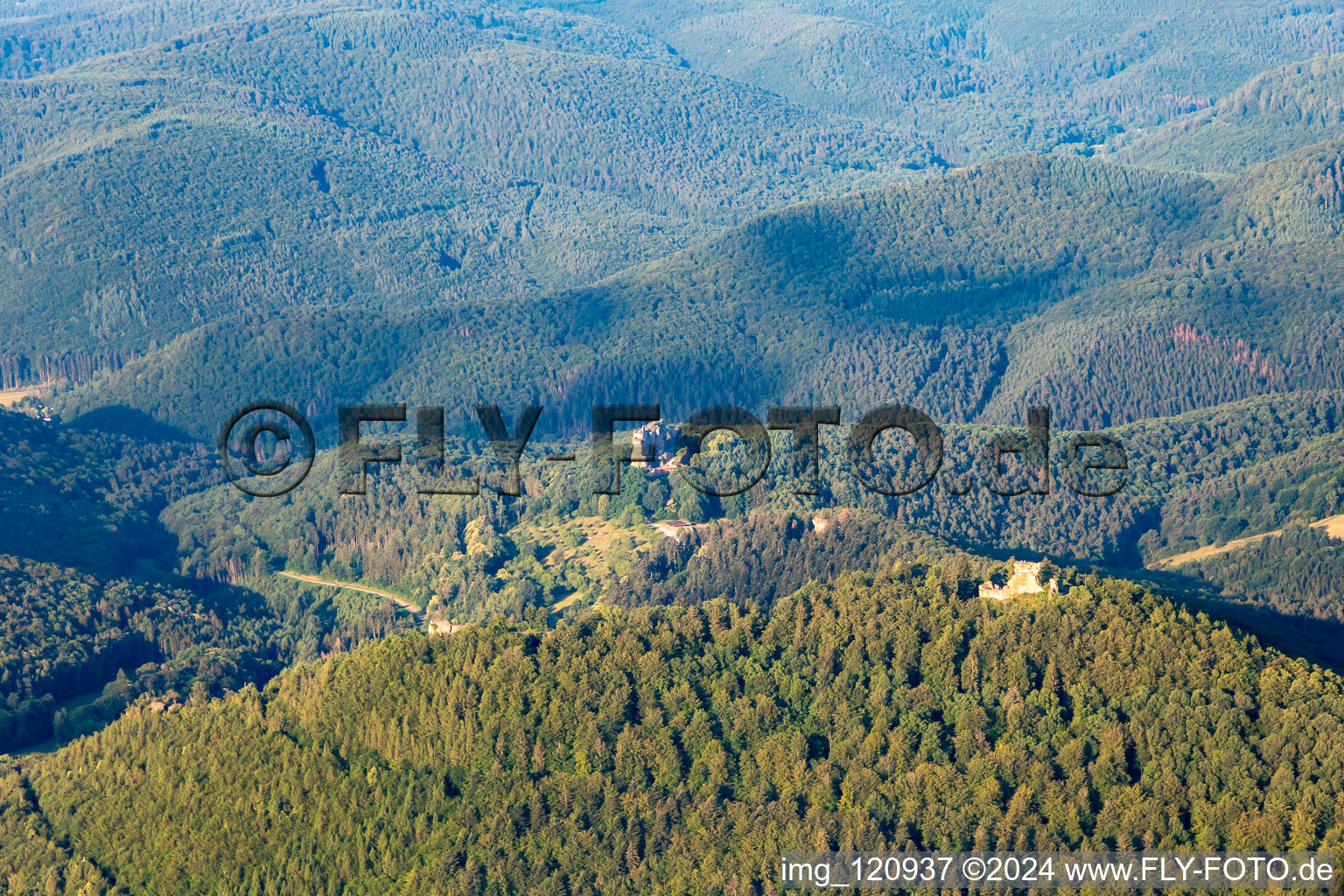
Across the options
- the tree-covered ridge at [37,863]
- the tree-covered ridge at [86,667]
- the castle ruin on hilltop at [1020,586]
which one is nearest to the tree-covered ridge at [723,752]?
the tree-covered ridge at [37,863]

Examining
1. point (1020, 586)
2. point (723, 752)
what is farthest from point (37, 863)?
point (1020, 586)

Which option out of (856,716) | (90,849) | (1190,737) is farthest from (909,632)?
(90,849)

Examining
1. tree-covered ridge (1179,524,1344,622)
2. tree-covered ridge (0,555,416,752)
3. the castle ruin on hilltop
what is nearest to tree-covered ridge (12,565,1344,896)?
the castle ruin on hilltop

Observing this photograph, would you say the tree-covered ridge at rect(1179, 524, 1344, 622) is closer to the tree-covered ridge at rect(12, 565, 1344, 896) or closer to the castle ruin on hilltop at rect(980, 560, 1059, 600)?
the castle ruin on hilltop at rect(980, 560, 1059, 600)

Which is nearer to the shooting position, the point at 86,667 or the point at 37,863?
the point at 37,863

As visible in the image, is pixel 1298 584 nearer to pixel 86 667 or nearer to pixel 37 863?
pixel 86 667

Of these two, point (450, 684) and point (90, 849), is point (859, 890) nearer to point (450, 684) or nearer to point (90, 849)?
point (450, 684)
